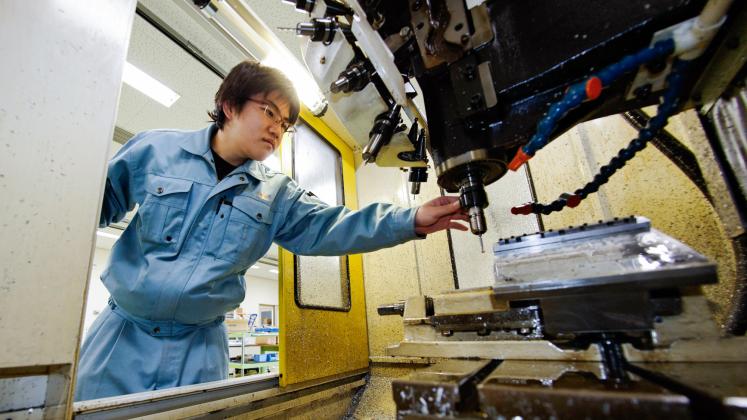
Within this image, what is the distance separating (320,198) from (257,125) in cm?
75

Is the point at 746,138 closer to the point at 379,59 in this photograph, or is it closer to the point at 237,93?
the point at 379,59

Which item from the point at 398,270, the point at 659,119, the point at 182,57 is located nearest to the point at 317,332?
the point at 398,270

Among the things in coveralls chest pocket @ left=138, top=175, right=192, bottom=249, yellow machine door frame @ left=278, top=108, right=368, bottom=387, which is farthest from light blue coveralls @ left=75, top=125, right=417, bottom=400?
yellow machine door frame @ left=278, top=108, right=368, bottom=387

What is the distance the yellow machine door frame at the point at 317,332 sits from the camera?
4.34ft

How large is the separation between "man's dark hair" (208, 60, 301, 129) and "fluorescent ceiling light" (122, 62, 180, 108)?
1.43 metres

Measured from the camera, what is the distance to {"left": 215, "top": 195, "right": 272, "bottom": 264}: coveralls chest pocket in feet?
3.41

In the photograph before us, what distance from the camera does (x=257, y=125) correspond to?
114 centimetres

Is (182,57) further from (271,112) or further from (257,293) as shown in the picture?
(257,293)

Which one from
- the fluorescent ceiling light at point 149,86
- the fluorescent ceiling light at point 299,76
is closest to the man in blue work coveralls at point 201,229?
the fluorescent ceiling light at point 299,76

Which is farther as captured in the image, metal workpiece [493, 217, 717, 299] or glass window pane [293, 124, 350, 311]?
glass window pane [293, 124, 350, 311]

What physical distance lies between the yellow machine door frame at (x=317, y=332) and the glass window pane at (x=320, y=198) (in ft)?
0.13

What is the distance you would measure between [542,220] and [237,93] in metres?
1.35

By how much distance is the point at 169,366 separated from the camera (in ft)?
3.09

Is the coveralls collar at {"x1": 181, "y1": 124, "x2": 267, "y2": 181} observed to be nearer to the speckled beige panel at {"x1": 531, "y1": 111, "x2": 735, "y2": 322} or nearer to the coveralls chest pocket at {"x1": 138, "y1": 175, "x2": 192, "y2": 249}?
the coveralls chest pocket at {"x1": 138, "y1": 175, "x2": 192, "y2": 249}
